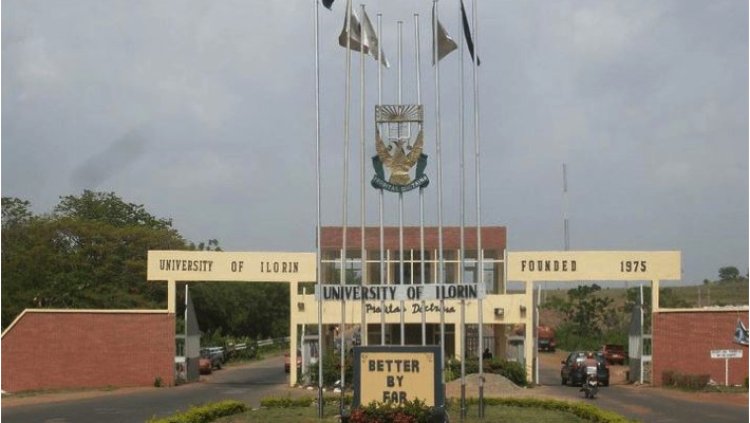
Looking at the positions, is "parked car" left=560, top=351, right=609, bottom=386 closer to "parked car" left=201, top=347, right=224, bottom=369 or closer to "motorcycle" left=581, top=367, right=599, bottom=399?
"motorcycle" left=581, top=367, right=599, bottom=399

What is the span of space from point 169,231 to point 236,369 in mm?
12967

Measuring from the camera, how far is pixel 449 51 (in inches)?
947

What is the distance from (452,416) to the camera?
78.1 feet

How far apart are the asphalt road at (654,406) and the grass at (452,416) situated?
8.55 ft

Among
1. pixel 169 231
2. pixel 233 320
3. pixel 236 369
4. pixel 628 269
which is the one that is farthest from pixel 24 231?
pixel 628 269

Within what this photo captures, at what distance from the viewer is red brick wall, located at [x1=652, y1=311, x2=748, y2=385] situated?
38312 millimetres

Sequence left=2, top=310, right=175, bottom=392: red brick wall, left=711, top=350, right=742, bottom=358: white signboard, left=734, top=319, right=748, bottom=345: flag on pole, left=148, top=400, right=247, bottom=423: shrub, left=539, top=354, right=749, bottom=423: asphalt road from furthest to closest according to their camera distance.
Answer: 1. left=2, top=310, right=175, bottom=392: red brick wall
2. left=711, top=350, right=742, bottom=358: white signboard
3. left=734, top=319, right=748, bottom=345: flag on pole
4. left=539, top=354, right=749, bottom=423: asphalt road
5. left=148, top=400, right=247, bottom=423: shrub

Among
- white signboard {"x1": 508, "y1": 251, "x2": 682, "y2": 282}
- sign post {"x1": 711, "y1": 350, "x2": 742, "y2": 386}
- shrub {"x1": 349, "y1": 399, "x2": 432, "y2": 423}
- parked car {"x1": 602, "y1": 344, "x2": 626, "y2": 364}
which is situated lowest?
parked car {"x1": 602, "y1": 344, "x2": 626, "y2": 364}

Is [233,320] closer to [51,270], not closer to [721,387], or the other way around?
[51,270]

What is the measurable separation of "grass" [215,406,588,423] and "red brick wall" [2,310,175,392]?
14.2 meters

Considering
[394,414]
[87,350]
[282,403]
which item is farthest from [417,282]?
[394,414]

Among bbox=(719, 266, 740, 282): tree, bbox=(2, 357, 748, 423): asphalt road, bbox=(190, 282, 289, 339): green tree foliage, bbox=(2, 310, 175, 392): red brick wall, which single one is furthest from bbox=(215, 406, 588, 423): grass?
bbox=(719, 266, 740, 282): tree

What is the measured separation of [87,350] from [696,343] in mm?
21642

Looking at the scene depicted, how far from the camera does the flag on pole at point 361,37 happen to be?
23.9 metres
